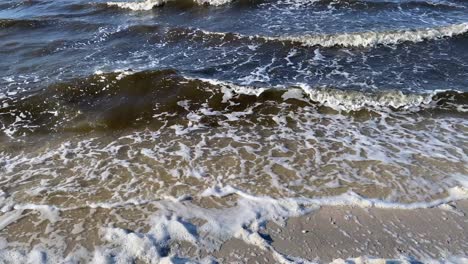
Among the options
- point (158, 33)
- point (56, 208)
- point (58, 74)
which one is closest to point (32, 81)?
point (58, 74)

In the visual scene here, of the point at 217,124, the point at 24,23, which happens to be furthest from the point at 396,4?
the point at 24,23

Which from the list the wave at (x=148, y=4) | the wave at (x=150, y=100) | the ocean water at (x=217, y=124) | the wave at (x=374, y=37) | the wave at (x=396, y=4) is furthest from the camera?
the wave at (x=148, y=4)

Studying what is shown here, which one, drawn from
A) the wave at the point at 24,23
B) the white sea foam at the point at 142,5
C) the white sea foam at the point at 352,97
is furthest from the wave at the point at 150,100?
the white sea foam at the point at 142,5

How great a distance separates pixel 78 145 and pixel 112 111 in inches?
59.8

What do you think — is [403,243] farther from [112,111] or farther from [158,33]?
[158,33]

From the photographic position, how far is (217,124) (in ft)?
26.1

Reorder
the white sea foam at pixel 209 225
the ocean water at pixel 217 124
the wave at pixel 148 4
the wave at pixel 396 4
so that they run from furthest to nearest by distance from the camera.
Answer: the wave at pixel 148 4 < the wave at pixel 396 4 < the ocean water at pixel 217 124 < the white sea foam at pixel 209 225

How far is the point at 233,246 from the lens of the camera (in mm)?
4641

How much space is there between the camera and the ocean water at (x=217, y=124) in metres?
5.22

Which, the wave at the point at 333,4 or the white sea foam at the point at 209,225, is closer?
the white sea foam at the point at 209,225

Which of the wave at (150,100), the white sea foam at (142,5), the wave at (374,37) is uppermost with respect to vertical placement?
the white sea foam at (142,5)

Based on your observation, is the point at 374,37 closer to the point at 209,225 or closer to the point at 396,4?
the point at 396,4

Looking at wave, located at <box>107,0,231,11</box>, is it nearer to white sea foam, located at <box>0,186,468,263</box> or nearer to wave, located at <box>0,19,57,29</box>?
wave, located at <box>0,19,57,29</box>

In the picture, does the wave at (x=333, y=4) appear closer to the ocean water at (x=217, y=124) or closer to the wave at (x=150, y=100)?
the ocean water at (x=217, y=124)
